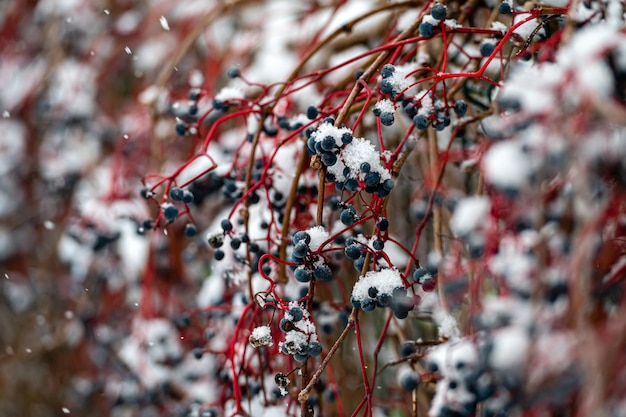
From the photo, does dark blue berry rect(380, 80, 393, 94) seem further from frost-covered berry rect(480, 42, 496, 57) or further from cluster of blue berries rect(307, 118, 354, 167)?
frost-covered berry rect(480, 42, 496, 57)

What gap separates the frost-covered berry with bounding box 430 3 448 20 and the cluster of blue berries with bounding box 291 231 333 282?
381mm

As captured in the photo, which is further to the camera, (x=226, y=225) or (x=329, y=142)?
(x=226, y=225)

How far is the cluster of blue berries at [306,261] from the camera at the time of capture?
0.82 m

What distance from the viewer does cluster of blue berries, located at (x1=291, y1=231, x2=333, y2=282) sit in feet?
2.70

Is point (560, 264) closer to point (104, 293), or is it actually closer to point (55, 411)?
point (104, 293)

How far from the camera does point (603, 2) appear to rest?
81 cm

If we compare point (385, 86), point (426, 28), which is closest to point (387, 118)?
point (385, 86)

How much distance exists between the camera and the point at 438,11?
93 centimetres

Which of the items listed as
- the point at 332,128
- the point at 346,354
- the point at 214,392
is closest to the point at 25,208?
the point at 214,392

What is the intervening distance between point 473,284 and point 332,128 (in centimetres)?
30

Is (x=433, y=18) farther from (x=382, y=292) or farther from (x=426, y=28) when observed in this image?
(x=382, y=292)

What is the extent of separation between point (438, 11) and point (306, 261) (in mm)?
416

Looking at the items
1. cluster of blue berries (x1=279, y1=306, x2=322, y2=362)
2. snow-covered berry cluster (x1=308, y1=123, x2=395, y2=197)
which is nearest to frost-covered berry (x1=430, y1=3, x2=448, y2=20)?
snow-covered berry cluster (x1=308, y1=123, x2=395, y2=197)

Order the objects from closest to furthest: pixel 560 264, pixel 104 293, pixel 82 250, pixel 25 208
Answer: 1. pixel 560 264
2. pixel 82 250
3. pixel 104 293
4. pixel 25 208
